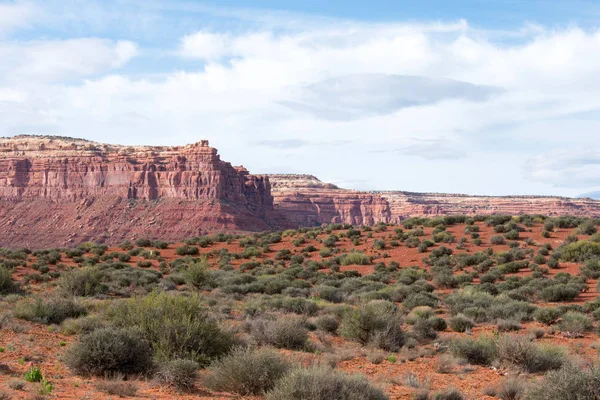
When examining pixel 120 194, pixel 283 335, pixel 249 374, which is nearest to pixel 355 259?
pixel 283 335

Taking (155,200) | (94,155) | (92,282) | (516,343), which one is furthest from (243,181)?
(516,343)

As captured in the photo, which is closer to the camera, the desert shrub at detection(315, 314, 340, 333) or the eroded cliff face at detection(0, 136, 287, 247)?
the desert shrub at detection(315, 314, 340, 333)

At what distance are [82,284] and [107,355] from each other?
15302 mm

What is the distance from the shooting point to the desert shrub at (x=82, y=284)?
2431cm

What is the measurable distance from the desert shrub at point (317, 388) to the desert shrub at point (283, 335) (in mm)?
6368

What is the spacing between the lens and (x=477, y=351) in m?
13.8

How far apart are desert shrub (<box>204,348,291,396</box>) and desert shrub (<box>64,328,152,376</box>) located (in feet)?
5.91

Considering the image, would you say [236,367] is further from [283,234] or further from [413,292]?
[283,234]

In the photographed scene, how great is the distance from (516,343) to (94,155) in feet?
396

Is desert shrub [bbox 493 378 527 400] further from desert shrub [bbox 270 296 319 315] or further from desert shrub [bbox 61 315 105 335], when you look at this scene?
desert shrub [bbox 270 296 319 315]

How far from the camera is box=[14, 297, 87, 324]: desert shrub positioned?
1697 centimetres

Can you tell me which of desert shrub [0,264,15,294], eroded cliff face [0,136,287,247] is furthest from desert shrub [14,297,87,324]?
eroded cliff face [0,136,287,247]

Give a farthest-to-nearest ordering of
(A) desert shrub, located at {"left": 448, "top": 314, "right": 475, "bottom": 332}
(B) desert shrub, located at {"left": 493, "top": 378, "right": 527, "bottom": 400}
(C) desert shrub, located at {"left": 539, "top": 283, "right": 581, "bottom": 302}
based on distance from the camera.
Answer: (C) desert shrub, located at {"left": 539, "top": 283, "right": 581, "bottom": 302}, (A) desert shrub, located at {"left": 448, "top": 314, "right": 475, "bottom": 332}, (B) desert shrub, located at {"left": 493, "top": 378, "right": 527, "bottom": 400}

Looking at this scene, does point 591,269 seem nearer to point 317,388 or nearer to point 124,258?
point 317,388
